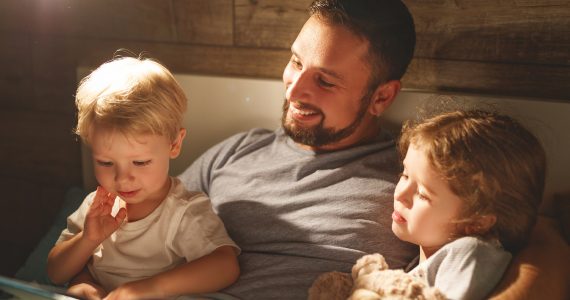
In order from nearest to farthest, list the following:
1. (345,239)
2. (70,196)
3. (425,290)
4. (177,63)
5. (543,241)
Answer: (425,290)
(543,241)
(345,239)
(70,196)
(177,63)

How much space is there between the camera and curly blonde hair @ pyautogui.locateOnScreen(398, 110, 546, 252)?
2.66 ft

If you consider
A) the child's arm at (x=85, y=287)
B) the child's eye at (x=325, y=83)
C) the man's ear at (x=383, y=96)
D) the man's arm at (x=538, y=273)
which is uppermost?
the child's eye at (x=325, y=83)

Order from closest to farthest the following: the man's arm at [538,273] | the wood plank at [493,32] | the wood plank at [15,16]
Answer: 1. the man's arm at [538,273]
2. the wood plank at [493,32]
3. the wood plank at [15,16]

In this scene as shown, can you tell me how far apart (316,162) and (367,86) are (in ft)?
0.59

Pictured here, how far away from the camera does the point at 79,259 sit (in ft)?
2.96

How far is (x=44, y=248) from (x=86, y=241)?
0.34 metres

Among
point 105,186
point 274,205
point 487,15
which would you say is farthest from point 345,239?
point 487,15

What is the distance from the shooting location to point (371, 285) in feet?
2.66

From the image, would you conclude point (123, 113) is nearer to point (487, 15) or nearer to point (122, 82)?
point (122, 82)

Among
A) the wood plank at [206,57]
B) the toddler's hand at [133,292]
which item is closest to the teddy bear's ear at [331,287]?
the toddler's hand at [133,292]

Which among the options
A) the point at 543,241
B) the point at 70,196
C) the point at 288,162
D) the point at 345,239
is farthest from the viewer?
the point at 70,196

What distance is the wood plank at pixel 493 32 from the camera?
110 centimetres

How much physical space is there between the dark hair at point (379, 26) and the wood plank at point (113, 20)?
47 centimetres

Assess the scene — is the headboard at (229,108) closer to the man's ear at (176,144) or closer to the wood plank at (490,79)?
the wood plank at (490,79)
